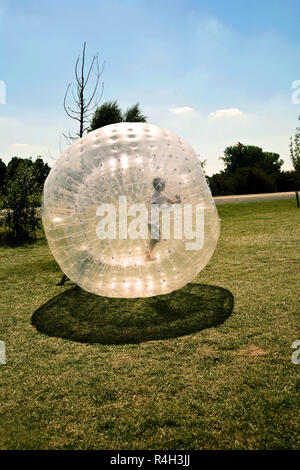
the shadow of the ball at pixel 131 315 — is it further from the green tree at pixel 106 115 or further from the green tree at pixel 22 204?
the green tree at pixel 106 115

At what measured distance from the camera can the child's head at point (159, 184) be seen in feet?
16.3

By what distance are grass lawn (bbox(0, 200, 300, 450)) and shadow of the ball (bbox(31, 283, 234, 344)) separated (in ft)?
0.05

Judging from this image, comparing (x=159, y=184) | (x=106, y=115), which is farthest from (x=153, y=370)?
(x=106, y=115)

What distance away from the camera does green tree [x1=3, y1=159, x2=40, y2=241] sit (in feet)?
42.1

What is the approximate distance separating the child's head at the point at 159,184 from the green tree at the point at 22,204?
8.88m

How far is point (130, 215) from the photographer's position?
495 centimetres

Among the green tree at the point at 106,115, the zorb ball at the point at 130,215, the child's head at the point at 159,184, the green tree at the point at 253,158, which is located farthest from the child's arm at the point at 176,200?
the green tree at the point at 253,158

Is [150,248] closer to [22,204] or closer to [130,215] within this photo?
[130,215]

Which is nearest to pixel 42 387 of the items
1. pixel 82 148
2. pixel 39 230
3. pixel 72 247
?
pixel 72 247

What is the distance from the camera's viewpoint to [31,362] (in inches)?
164

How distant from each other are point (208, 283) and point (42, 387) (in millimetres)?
3877

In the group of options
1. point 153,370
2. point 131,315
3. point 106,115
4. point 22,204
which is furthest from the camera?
point 106,115

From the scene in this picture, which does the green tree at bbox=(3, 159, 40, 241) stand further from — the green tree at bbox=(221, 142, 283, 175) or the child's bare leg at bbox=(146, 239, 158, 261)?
the green tree at bbox=(221, 142, 283, 175)

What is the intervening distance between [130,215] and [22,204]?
8.99 metres
